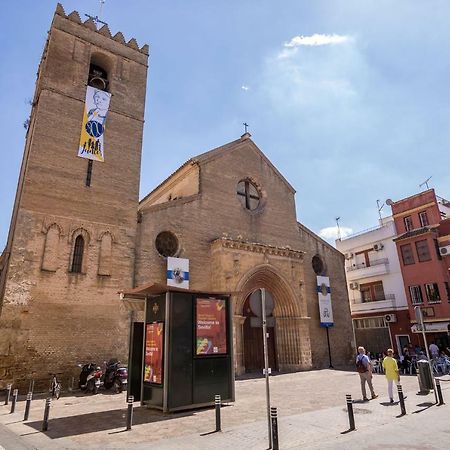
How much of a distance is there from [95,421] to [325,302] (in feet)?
56.4

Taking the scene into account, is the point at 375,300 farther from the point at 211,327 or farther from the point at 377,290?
the point at 211,327

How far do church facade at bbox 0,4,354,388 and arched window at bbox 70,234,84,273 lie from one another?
0.15ft

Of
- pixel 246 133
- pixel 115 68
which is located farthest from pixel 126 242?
pixel 246 133

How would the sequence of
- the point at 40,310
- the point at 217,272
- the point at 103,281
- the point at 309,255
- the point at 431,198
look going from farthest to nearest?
1. the point at 431,198
2. the point at 309,255
3. the point at 217,272
4. the point at 103,281
5. the point at 40,310

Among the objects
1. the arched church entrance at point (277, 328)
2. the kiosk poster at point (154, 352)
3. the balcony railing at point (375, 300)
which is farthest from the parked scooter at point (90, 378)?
the balcony railing at point (375, 300)

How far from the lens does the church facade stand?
1384cm

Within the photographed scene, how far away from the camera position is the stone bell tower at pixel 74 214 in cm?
1343

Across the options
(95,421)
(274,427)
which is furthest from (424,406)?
(95,421)

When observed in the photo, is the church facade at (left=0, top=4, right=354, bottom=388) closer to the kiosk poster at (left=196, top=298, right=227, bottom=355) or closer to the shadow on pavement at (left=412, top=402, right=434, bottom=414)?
the kiosk poster at (left=196, top=298, right=227, bottom=355)

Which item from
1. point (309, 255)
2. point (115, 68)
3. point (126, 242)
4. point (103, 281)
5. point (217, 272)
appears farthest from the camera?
point (309, 255)

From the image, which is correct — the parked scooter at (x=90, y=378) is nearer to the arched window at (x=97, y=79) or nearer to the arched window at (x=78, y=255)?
the arched window at (x=78, y=255)

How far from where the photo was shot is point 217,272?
1836cm

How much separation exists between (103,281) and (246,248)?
7.71 metres

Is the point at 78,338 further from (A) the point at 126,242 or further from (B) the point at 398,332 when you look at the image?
(B) the point at 398,332
